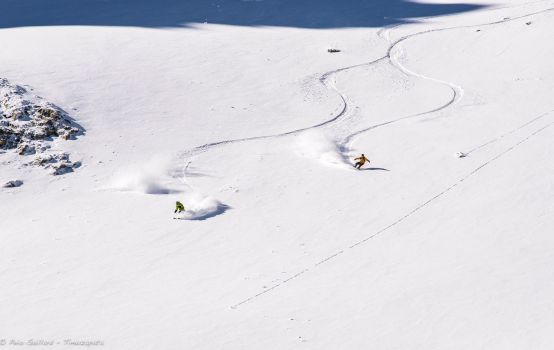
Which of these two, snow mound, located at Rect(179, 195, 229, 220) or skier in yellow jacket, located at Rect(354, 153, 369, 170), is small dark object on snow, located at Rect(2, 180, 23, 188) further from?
skier in yellow jacket, located at Rect(354, 153, 369, 170)

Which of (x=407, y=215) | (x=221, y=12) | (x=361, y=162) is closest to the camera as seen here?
(x=407, y=215)

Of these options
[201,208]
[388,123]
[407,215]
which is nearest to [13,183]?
[201,208]

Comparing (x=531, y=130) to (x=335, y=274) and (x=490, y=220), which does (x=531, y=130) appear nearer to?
(x=490, y=220)

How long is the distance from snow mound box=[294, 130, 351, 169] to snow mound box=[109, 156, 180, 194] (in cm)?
564

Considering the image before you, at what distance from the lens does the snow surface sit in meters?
14.6

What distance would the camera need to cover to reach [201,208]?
20438 mm

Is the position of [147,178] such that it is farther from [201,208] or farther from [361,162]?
[361,162]

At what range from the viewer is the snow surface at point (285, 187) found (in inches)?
574

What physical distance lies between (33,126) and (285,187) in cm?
1102

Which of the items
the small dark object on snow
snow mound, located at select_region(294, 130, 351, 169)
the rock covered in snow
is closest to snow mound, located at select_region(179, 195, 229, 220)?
snow mound, located at select_region(294, 130, 351, 169)

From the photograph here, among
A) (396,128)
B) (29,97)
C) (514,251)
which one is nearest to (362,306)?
(514,251)

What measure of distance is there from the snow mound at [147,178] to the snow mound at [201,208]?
126 centimetres

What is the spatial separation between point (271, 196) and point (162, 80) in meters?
12.0

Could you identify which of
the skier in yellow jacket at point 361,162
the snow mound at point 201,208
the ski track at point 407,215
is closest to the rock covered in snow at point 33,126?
the snow mound at point 201,208
